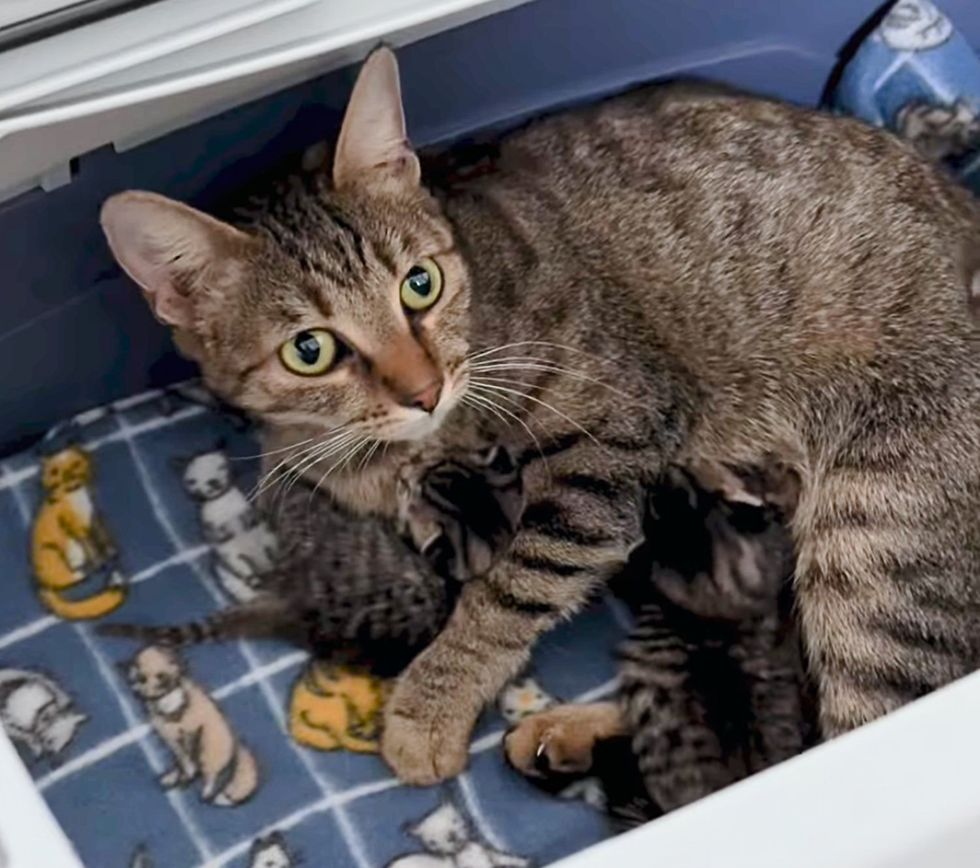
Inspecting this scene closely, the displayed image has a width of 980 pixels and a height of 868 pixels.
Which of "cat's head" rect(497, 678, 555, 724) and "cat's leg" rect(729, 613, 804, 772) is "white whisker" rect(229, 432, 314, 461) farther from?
"cat's leg" rect(729, 613, 804, 772)

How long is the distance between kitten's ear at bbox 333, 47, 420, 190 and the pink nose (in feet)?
0.65

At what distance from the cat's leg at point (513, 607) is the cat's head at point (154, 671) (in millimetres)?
233

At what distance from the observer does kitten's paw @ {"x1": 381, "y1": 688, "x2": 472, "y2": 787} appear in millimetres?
1402

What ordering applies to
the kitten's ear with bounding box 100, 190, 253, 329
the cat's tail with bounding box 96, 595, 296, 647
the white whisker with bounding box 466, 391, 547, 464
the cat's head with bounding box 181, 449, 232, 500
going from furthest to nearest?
the cat's head with bounding box 181, 449, 232, 500
the cat's tail with bounding box 96, 595, 296, 647
the white whisker with bounding box 466, 391, 547, 464
the kitten's ear with bounding box 100, 190, 253, 329

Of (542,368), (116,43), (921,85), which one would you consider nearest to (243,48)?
(116,43)

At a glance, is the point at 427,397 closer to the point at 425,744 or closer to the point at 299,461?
the point at 299,461

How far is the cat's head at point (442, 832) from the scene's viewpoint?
1383mm

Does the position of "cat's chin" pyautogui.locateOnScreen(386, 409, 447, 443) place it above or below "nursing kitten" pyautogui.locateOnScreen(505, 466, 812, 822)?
above

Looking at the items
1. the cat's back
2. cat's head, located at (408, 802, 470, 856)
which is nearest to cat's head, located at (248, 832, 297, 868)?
cat's head, located at (408, 802, 470, 856)

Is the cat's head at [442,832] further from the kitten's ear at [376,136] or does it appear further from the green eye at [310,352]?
the kitten's ear at [376,136]

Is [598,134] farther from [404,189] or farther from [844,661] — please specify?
[844,661]

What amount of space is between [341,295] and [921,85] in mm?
830

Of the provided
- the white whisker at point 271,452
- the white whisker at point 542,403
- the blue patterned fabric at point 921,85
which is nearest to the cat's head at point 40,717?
the white whisker at point 271,452

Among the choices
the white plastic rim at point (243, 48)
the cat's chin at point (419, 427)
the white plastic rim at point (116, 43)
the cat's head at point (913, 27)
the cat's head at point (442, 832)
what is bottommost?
the cat's head at point (442, 832)
